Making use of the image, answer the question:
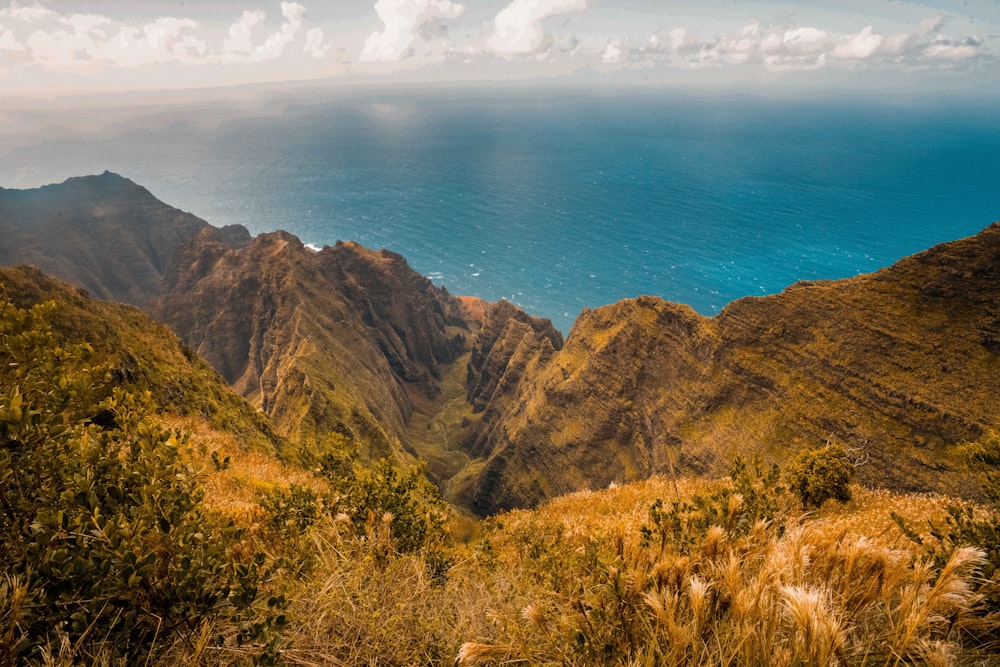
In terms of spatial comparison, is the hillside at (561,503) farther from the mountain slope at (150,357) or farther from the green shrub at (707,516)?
the mountain slope at (150,357)

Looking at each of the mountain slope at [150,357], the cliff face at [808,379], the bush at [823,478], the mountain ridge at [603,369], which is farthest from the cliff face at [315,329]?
the bush at [823,478]

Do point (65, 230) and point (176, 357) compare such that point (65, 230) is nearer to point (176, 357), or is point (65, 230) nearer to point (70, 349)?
point (176, 357)

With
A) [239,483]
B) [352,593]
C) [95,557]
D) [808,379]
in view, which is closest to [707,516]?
[352,593]

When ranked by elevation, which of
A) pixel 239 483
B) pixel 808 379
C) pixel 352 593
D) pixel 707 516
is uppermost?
pixel 707 516

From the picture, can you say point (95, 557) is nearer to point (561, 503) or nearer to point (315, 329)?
point (561, 503)

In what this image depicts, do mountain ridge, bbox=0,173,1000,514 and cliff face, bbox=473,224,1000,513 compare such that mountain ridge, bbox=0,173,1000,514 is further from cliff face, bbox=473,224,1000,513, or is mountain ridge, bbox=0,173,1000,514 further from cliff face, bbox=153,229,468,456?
cliff face, bbox=153,229,468,456

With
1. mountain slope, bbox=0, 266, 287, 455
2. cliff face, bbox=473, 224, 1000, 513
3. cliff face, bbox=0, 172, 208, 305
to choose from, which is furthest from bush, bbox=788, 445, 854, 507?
cliff face, bbox=0, 172, 208, 305
